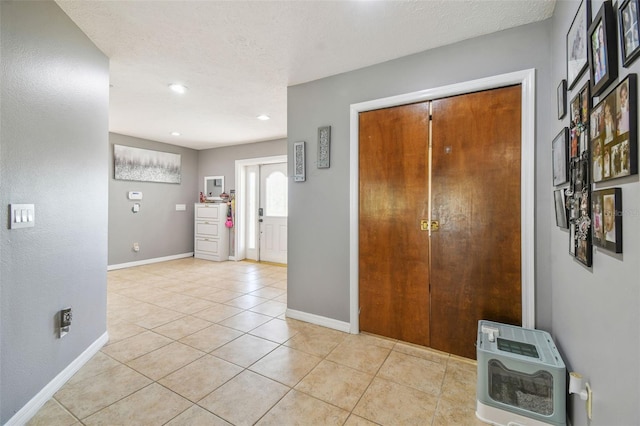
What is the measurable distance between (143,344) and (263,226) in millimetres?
3643

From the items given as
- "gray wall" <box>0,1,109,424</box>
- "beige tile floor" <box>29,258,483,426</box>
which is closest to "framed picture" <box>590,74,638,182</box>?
"beige tile floor" <box>29,258,483,426</box>

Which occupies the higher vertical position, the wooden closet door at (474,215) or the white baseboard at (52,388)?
the wooden closet door at (474,215)

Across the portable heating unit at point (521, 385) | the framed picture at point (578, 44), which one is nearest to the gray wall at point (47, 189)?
the portable heating unit at point (521, 385)

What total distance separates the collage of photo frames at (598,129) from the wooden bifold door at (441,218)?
0.46 metres

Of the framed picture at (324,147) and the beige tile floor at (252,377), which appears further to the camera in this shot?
the framed picture at (324,147)

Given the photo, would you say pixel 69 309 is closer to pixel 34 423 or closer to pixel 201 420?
pixel 34 423

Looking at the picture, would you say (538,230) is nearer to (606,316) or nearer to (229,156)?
(606,316)

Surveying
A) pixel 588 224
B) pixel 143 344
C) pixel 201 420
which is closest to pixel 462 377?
pixel 588 224

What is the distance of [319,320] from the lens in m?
2.78

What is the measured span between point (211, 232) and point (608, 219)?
19.8 feet

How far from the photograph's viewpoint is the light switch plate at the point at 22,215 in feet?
4.79

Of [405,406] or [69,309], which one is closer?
[405,406]

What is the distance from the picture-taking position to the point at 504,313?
79.4 inches

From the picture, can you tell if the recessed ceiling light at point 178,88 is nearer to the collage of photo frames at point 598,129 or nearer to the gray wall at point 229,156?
the gray wall at point 229,156
